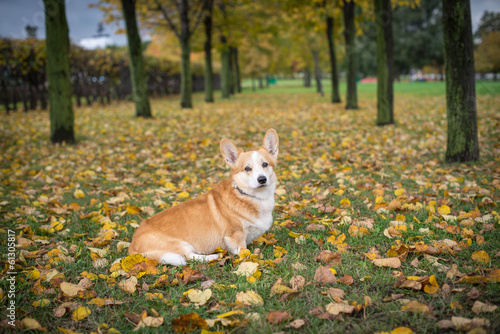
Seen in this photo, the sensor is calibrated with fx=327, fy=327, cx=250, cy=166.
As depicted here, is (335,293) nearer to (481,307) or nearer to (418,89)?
(481,307)

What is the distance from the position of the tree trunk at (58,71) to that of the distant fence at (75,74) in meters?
8.20

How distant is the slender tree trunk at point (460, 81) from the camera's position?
18.1ft

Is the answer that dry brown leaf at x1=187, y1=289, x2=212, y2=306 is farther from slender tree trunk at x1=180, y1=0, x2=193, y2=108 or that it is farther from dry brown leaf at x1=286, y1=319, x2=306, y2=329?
slender tree trunk at x1=180, y1=0, x2=193, y2=108

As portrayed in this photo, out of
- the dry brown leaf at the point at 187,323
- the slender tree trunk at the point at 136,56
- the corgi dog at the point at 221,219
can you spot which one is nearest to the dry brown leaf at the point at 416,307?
the dry brown leaf at the point at 187,323

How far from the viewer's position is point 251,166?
3289mm

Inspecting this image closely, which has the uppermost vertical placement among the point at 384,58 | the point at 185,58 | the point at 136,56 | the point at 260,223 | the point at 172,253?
the point at 185,58

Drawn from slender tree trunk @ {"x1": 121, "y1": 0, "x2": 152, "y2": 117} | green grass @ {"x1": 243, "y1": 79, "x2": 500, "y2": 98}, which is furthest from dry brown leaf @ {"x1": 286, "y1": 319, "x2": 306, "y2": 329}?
slender tree trunk @ {"x1": 121, "y1": 0, "x2": 152, "y2": 117}

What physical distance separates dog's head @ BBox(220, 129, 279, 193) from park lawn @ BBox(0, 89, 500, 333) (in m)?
0.68

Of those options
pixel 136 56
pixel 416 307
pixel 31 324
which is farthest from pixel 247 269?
pixel 136 56

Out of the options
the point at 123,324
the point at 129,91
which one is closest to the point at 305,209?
the point at 123,324

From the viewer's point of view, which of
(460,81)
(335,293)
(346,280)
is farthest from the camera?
(460,81)

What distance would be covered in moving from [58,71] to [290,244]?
8.36 meters

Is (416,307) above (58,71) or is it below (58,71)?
below

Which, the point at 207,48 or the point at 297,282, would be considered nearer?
the point at 297,282
